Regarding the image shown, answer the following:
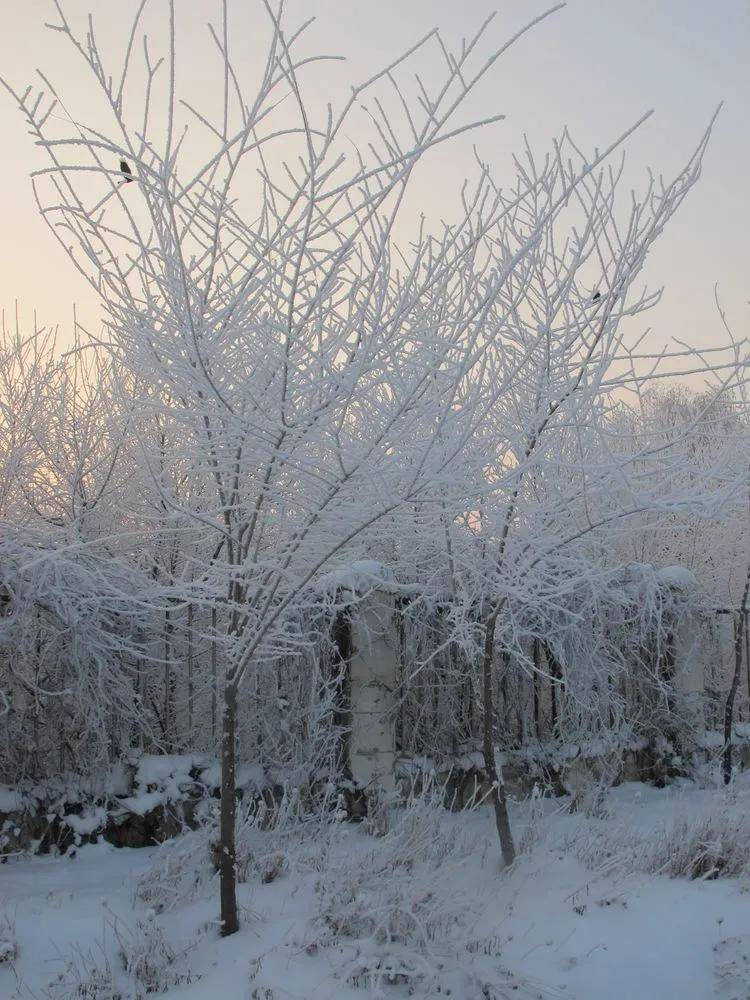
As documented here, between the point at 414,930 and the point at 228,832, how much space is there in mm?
1031

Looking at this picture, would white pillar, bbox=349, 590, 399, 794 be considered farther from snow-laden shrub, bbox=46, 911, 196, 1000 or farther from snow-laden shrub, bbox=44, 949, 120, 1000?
snow-laden shrub, bbox=44, 949, 120, 1000

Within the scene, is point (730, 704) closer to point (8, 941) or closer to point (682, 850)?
point (682, 850)

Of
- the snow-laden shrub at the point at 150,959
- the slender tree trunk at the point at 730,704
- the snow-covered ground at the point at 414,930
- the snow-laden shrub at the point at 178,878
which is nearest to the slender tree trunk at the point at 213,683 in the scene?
the snow-laden shrub at the point at 178,878

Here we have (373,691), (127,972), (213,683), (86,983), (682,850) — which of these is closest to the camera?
(86,983)

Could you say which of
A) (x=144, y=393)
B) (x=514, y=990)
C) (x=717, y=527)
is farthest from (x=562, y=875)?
(x=717, y=527)

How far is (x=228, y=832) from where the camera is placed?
176 inches

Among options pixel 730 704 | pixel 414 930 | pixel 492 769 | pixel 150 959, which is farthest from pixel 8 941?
pixel 730 704

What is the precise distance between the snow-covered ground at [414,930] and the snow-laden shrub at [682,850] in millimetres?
33

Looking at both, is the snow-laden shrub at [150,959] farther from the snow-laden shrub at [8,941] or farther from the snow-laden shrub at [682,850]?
the snow-laden shrub at [682,850]

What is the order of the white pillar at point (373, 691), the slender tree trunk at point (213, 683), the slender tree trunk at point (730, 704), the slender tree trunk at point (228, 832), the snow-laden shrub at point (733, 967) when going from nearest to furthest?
1. the snow-laden shrub at point (733, 967)
2. the slender tree trunk at point (228, 832)
3. the white pillar at point (373, 691)
4. the slender tree trunk at point (213, 683)
5. the slender tree trunk at point (730, 704)

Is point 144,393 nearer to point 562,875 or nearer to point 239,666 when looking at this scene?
point 239,666

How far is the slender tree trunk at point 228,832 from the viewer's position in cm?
441

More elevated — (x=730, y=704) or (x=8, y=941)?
(x=730, y=704)

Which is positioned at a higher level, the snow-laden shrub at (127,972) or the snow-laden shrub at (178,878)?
the snow-laden shrub at (178,878)
